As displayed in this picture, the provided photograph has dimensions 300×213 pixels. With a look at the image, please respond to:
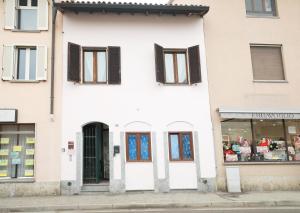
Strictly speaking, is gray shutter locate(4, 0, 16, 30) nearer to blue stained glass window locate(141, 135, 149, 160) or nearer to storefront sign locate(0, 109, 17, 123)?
storefront sign locate(0, 109, 17, 123)

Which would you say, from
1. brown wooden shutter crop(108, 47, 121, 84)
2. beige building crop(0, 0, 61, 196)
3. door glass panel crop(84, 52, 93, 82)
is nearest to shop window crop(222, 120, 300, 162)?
brown wooden shutter crop(108, 47, 121, 84)

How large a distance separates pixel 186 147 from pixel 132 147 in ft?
7.55

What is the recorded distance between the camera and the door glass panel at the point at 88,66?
1375cm

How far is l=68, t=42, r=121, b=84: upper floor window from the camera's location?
1334 centimetres

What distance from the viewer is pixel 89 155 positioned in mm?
13602

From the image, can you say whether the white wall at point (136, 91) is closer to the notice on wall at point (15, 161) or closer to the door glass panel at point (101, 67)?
the door glass panel at point (101, 67)

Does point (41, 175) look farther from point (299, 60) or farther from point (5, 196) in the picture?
point (299, 60)

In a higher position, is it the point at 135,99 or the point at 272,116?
the point at 135,99

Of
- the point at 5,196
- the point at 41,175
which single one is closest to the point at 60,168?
the point at 41,175

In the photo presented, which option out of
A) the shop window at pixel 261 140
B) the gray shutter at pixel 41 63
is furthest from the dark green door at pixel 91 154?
the shop window at pixel 261 140

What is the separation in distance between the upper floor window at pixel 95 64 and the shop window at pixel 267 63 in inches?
249

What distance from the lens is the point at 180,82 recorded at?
14188 millimetres

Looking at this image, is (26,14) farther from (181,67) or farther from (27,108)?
(181,67)

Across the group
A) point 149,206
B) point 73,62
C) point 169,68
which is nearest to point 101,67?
point 73,62
